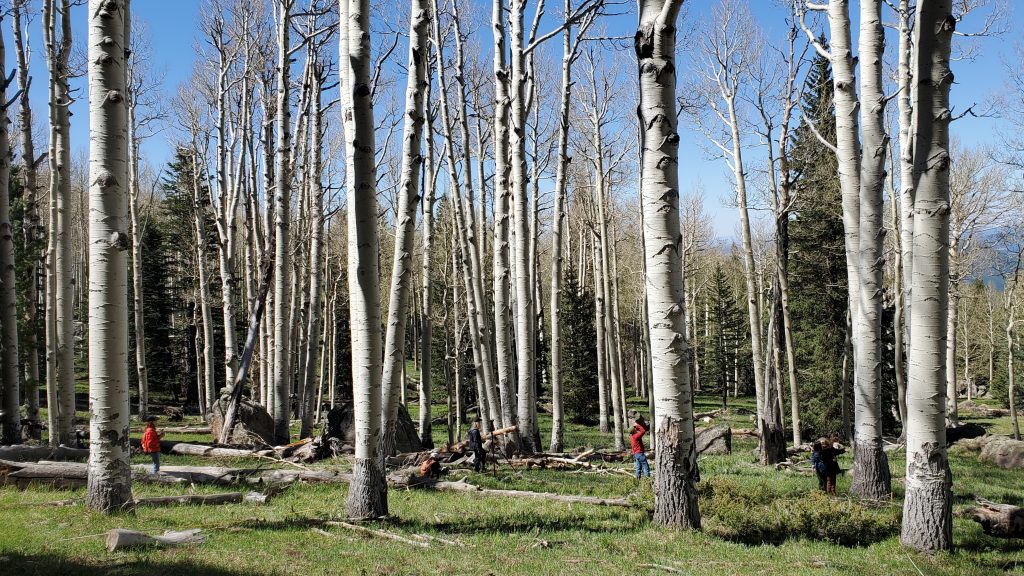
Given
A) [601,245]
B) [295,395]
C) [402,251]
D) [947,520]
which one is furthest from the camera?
[295,395]

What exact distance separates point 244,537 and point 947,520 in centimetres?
652

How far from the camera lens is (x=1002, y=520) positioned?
6.96 meters

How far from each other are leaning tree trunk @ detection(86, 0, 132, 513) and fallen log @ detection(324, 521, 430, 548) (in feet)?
7.35

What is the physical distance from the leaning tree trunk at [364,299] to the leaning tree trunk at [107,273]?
2312 millimetres

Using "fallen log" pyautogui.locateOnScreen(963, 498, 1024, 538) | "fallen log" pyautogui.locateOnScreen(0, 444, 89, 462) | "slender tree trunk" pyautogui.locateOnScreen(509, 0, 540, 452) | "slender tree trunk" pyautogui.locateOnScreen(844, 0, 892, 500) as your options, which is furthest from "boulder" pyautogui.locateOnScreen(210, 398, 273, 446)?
"fallen log" pyautogui.locateOnScreen(963, 498, 1024, 538)

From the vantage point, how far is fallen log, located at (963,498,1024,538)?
6.90 meters

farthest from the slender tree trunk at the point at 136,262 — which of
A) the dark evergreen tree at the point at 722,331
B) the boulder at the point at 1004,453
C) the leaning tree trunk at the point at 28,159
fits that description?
the dark evergreen tree at the point at 722,331

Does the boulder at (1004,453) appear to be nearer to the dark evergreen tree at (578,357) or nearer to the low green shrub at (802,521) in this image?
the low green shrub at (802,521)

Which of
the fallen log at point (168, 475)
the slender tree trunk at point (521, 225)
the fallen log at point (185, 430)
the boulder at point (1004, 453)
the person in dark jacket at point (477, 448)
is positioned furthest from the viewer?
the fallen log at point (185, 430)

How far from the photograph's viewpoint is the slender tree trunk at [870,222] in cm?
860

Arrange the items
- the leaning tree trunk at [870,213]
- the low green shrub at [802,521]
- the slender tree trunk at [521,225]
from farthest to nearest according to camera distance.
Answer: the slender tree trunk at [521,225]
the leaning tree trunk at [870,213]
the low green shrub at [802,521]

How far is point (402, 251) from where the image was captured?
770 cm

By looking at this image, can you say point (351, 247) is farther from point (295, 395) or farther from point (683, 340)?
point (295, 395)

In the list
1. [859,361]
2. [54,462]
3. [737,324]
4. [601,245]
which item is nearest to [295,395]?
[601,245]
